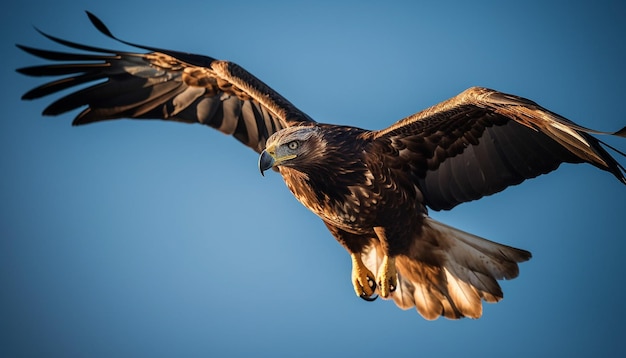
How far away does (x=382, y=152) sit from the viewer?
646 cm

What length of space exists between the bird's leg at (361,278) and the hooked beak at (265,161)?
140cm

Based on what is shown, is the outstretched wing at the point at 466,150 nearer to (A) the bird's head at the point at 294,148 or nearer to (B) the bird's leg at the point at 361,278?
(A) the bird's head at the point at 294,148

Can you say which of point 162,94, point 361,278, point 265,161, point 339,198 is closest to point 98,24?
point 162,94

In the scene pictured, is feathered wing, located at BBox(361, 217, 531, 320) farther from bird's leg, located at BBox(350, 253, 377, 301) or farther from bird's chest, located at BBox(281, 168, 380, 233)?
bird's chest, located at BBox(281, 168, 380, 233)

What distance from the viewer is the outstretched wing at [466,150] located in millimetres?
6113

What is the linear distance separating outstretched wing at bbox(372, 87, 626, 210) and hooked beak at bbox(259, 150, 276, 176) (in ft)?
2.80

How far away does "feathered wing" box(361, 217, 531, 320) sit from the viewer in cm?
697

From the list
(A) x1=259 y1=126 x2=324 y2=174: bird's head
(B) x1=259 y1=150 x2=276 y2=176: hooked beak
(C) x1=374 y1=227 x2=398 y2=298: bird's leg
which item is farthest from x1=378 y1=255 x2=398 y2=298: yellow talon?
(B) x1=259 y1=150 x2=276 y2=176: hooked beak

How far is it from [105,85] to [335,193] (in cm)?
271

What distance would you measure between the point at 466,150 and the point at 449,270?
3.93ft

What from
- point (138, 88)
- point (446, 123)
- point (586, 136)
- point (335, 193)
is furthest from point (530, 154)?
point (138, 88)

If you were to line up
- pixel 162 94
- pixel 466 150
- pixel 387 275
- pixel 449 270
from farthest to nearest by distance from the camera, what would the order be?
pixel 162 94, pixel 449 270, pixel 387 275, pixel 466 150

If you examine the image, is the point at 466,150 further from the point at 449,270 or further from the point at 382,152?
the point at 449,270

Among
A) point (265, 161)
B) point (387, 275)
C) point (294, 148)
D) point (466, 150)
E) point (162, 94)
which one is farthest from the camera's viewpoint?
point (162, 94)
